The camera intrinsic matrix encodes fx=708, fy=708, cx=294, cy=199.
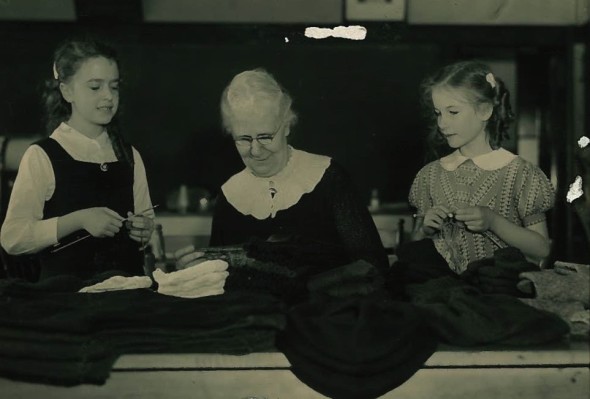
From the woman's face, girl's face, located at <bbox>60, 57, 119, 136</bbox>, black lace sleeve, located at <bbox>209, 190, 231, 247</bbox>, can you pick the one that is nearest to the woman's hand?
black lace sleeve, located at <bbox>209, 190, 231, 247</bbox>

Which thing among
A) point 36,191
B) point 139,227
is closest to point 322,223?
point 139,227

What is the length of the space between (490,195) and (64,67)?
96cm

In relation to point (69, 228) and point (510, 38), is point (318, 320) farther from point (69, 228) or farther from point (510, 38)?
point (510, 38)

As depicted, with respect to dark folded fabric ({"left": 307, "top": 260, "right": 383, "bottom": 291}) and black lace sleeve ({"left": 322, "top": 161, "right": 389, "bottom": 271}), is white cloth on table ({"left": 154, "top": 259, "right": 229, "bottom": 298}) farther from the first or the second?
black lace sleeve ({"left": 322, "top": 161, "right": 389, "bottom": 271})

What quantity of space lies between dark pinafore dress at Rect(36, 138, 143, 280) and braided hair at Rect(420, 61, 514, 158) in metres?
0.68

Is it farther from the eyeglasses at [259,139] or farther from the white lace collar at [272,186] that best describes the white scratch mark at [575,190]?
the eyeglasses at [259,139]

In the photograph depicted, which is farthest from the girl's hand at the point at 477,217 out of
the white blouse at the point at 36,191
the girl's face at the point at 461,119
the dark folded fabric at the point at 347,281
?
the white blouse at the point at 36,191

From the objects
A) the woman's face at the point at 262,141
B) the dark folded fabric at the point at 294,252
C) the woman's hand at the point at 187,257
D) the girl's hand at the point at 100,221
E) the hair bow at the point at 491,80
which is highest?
the hair bow at the point at 491,80

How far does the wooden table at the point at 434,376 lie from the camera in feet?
3.84

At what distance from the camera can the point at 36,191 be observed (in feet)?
4.99

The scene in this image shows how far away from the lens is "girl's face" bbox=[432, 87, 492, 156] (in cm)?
153

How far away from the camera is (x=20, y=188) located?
153 centimetres

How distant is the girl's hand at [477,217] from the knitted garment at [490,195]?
0.02 meters

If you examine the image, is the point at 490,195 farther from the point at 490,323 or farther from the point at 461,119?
the point at 490,323
